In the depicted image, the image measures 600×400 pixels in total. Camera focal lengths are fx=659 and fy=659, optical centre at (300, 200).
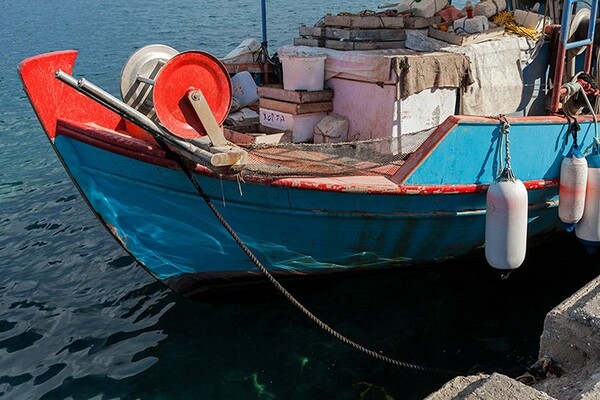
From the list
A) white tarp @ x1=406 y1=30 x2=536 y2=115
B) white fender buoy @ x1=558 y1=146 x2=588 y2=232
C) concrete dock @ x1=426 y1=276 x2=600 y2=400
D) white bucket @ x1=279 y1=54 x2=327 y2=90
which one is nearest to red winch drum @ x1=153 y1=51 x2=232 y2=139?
white bucket @ x1=279 y1=54 x2=327 y2=90

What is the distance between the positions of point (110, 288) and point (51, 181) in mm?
4078

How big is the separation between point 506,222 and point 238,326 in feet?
8.73

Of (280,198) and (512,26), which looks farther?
(512,26)

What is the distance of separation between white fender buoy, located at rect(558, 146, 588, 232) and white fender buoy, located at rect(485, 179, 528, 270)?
743 mm

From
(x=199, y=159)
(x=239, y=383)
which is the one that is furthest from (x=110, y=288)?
Result: (x=199, y=159)

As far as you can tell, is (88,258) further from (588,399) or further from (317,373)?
(588,399)

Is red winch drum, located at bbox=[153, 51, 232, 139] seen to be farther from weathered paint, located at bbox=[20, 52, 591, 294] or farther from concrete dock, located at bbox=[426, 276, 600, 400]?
concrete dock, located at bbox=[426, 276, 600, 400]

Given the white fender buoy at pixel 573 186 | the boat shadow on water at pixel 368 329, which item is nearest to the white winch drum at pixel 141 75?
the boat shadow on water at pixel 368 329

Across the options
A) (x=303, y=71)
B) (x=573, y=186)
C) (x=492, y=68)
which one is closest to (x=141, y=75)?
(x=303, y=71)

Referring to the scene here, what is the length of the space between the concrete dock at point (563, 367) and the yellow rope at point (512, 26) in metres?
3.51

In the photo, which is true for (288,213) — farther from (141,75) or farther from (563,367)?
(563,367)

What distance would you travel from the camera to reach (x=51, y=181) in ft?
34.7

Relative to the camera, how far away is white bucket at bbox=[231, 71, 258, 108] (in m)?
7.63

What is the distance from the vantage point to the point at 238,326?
6.30 m
